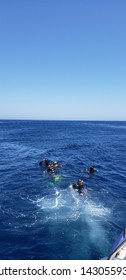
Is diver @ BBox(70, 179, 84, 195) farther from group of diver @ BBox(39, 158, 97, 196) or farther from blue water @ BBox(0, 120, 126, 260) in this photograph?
blue water @ BBox(0, 120, 126, 260)

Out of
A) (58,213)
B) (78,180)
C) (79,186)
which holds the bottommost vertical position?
(58,213)

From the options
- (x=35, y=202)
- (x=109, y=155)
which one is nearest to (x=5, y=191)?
(x=35, y=202)

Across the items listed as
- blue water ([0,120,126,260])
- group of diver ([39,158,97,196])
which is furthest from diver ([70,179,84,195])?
blue water ([0,120,126,260])

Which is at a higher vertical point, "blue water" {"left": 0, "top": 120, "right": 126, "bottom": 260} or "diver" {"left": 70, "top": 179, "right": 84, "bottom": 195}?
"diver" {"left": 70, "top": 179, "right": 84, "bottom": 195}

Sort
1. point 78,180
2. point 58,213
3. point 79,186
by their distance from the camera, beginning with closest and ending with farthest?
point 58,213 → point 79,186 → point 78,180

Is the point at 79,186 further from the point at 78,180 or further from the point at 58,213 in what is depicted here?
the point at 58,213

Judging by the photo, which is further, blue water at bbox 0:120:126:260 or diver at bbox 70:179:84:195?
diver at bbox 70:179:84:195

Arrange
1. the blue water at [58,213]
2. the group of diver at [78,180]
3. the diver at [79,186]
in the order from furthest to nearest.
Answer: the group of diver at [78,180], the diver at [79,186], the blue water at [58,213]

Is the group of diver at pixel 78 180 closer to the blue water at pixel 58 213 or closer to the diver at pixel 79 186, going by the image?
the diver at pixel 79 186

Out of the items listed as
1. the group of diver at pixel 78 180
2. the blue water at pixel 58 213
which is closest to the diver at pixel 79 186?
the group of diver at pixel 78 180

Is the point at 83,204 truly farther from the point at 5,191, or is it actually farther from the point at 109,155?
the point at 109,155

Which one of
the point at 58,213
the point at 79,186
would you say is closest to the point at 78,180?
the point at 79,186

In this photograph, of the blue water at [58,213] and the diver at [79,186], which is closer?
the blue water at [58,213]

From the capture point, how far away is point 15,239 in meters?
17.9
